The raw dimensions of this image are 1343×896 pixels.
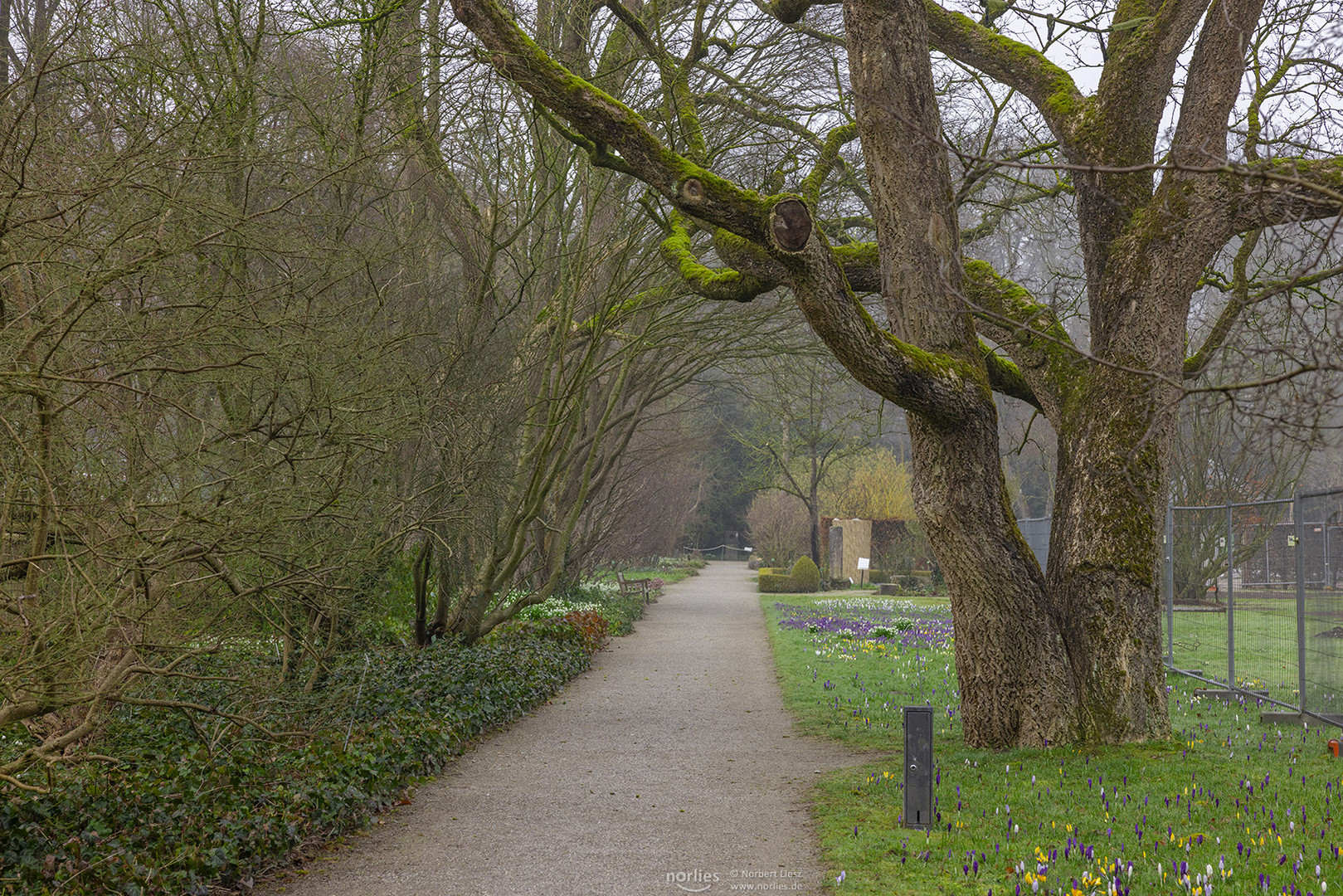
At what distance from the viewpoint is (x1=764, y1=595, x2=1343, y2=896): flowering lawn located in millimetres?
4594

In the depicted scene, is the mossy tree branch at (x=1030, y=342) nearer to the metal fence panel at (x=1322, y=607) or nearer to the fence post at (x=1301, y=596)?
the metal fence panel at (x=1322, y=607)

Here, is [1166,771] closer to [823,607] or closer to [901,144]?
[901,144]

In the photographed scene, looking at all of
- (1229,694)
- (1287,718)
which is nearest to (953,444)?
(1287,718)

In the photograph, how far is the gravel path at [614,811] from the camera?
5219 millimetres

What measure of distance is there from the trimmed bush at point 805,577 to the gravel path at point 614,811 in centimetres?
1982

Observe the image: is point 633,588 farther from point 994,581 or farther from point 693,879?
point 693,879

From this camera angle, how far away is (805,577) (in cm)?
3194

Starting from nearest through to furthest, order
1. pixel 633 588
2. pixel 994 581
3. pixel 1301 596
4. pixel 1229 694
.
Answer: pixel 994 581 → pixel 1301 596 → pixel 1229 694 → pixel 633 588

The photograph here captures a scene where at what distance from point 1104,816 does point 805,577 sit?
26.5 metres

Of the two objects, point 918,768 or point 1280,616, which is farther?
point 1280,616

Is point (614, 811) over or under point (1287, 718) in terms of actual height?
under

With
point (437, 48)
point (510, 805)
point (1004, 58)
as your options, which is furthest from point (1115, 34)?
point (510, 805)

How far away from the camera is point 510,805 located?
679 cm

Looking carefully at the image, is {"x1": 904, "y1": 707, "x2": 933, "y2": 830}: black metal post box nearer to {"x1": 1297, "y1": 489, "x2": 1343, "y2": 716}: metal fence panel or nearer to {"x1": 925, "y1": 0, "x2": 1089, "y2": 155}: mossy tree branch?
{"x1": 1297, "y1": 489, "x2": 1343, "y2": 716}: metal fence panel
